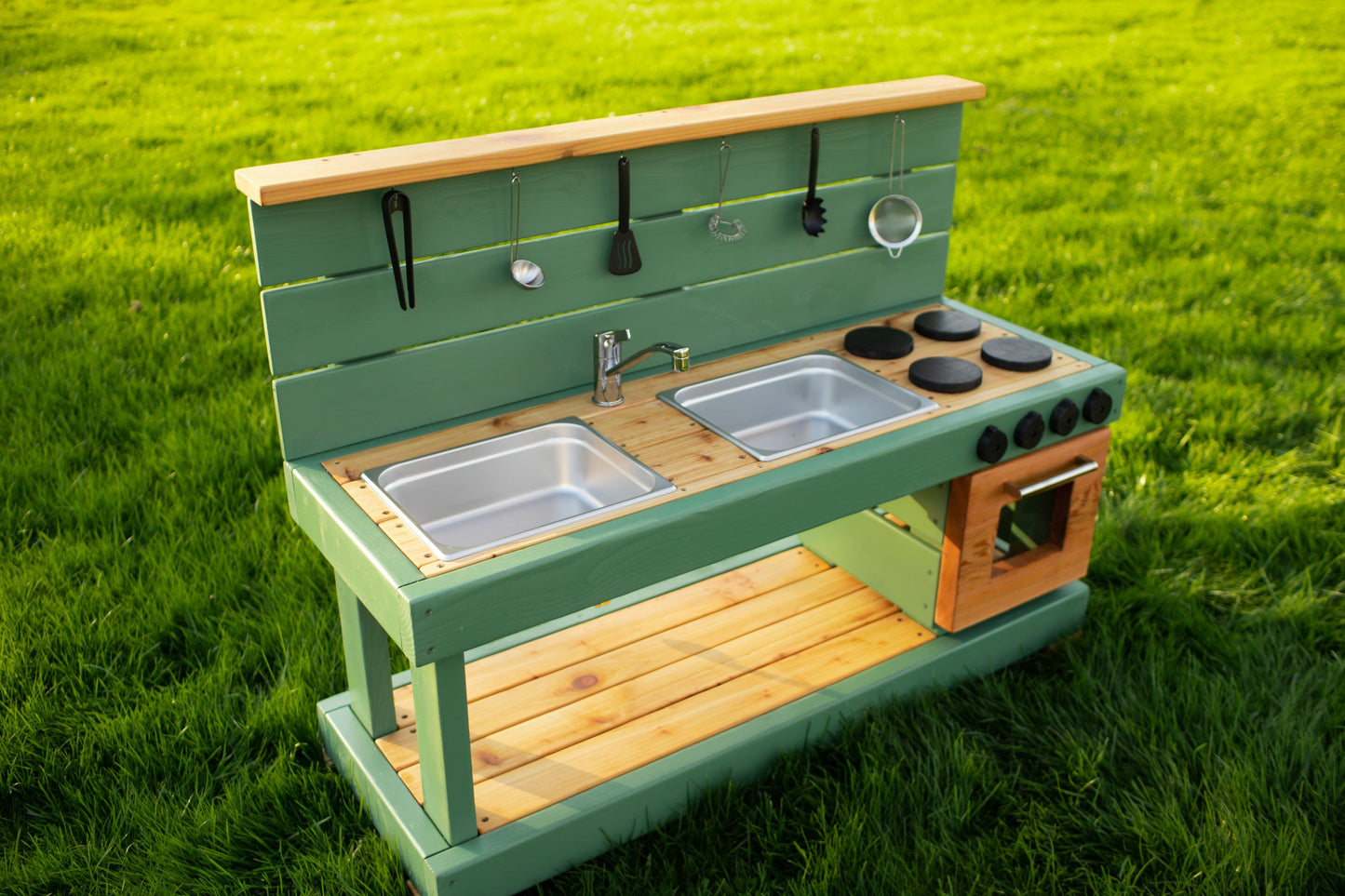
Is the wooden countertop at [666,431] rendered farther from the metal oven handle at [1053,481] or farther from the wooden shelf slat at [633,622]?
the wooden shelf slat at [633,622]

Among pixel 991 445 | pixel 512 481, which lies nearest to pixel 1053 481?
pixel 991 445

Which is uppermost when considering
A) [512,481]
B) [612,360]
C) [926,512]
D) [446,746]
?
[612,360]

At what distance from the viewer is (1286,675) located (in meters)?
3.12

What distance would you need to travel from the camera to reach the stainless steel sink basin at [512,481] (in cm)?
260

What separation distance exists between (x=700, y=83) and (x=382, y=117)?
2.09 meters

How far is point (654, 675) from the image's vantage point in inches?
120

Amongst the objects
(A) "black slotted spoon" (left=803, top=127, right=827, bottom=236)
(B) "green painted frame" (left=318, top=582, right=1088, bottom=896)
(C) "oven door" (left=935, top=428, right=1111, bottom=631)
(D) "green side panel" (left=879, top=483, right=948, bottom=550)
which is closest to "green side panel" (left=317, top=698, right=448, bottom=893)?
(B) "green painted frame" (left=318, top=582, right=1088, bottom=896)

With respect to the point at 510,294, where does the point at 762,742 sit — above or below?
below

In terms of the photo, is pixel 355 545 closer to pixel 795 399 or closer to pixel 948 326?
pixel 795 399

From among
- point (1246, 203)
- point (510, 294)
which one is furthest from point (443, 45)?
point (510, 294)

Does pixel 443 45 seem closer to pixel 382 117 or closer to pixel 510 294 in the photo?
pixel 382 117

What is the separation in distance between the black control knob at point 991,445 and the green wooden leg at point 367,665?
1433mm

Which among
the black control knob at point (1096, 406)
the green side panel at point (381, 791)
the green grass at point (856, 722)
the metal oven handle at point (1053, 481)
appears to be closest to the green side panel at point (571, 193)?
the black control knob at point (1096, 406)

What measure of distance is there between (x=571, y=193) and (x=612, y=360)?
1.29 ft
